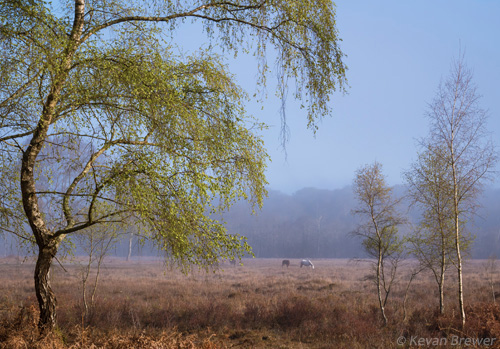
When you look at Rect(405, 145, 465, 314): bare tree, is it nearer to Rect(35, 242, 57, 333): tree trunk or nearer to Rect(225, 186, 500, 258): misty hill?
Rect(35, 242, 57, 333): tree trunk

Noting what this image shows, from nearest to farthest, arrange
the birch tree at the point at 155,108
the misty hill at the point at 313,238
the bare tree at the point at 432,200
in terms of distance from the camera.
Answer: the birch tree at the point at 155,108
the bare tree at the point at 432,200
the misty hill at the point at 313,238

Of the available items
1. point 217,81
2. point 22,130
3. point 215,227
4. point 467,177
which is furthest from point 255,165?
point 467,177

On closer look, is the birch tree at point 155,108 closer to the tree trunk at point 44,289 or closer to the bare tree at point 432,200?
the tree trunk at point 44,289

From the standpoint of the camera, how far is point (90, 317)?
14203 mm

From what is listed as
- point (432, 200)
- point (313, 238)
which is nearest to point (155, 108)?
point (432, 200)

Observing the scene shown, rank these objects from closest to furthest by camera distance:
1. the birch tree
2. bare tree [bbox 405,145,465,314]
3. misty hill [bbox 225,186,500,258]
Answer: the birch tree < bare tree [bbox 405,145,465,314] < misty hill [bbox 225,186,500,258]

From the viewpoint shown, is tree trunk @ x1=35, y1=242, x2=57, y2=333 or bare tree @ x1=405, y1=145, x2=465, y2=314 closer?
tree trunk @ x1=35, y1=242, x2=57, y2=333

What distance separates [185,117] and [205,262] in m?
2.70

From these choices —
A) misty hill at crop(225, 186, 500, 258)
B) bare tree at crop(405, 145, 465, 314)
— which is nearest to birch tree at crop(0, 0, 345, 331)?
bare tree at crop(405, 145, 465, 314)

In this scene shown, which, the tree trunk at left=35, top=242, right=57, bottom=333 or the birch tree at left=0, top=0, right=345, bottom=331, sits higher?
the birch tree at left=0, top=0, right=345, bottom=331

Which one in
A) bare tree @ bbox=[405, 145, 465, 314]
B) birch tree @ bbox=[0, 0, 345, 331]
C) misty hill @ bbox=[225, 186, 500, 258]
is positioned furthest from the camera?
misty hill @ bbox=[225, 186, 500, 258]

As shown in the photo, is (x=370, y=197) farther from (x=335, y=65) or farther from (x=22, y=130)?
(x=22, y=130)

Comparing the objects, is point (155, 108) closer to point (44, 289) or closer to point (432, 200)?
point (44, 289)

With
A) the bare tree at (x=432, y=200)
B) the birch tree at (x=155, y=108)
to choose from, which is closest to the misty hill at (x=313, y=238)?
the bare tree at (x=432, y=200)
